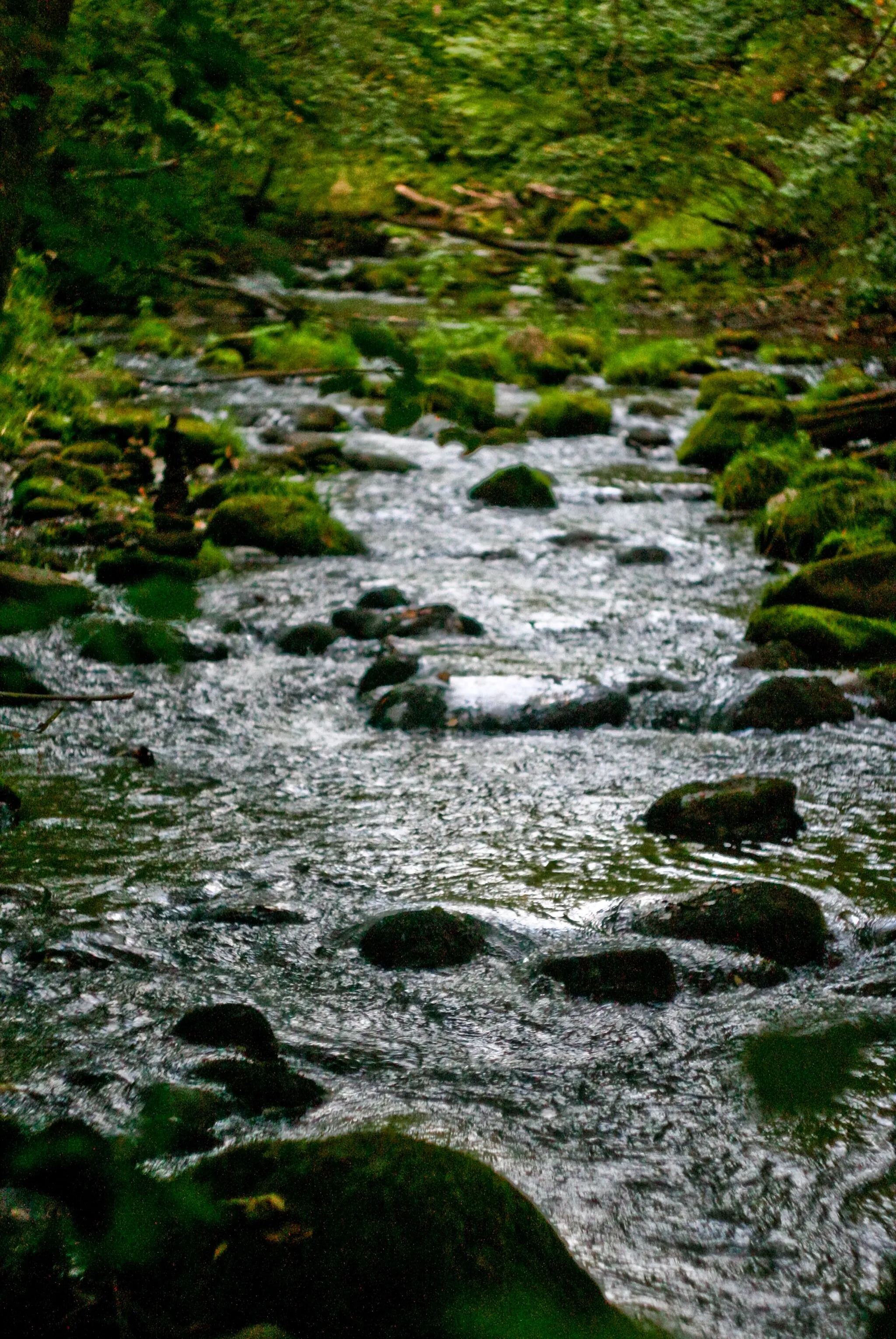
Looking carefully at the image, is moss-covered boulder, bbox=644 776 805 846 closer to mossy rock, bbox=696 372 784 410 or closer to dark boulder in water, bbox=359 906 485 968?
dark boulder in water, bbox=359 906 485 968

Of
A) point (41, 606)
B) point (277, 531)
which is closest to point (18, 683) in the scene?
point (41, 606)

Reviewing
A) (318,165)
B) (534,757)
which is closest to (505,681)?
(534,757)

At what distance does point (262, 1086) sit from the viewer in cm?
214

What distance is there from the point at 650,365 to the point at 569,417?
2.47m

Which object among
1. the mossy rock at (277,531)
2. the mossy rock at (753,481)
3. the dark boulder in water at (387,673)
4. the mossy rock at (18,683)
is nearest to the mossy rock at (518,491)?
the mossy rock at (753,481)

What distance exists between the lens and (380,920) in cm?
281

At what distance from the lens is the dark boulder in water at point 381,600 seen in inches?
226

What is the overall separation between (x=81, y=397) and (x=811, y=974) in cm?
713

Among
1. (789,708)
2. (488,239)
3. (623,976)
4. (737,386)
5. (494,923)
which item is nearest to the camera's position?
(623,976)

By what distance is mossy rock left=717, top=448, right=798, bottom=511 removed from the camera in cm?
784

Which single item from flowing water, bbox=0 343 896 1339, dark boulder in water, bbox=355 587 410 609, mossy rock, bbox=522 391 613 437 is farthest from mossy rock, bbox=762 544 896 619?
mossy rock, bbox=522 391 613 437

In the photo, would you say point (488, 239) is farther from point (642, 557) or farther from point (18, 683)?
point (18, 683)

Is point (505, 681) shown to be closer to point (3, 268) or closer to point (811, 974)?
point (811, 974)

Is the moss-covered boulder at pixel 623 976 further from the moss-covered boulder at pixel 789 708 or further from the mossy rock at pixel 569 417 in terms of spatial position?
the mossy rock at pixel 569 417
